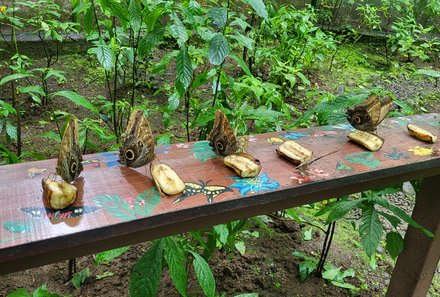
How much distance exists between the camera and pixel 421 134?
152 cm

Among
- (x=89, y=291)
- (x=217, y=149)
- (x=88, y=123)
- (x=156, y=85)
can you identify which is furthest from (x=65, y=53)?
(x=217, y=149)

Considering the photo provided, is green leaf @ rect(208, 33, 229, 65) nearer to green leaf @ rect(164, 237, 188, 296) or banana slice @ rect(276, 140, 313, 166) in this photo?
banana slice @ rect(276, 140, 313, 166)

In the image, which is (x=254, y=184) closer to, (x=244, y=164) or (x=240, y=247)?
(x=244, y=164)

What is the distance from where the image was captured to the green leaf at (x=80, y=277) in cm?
192

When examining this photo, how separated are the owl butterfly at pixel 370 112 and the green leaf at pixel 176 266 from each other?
727 millimetres

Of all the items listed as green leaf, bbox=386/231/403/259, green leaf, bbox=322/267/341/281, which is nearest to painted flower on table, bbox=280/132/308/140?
green leaf, bbox=386/231/403/259

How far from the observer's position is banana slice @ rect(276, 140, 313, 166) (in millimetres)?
1232

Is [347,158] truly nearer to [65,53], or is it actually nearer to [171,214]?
[171,214]

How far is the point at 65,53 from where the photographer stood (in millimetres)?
3945

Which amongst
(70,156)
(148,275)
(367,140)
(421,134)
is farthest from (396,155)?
(70,156)

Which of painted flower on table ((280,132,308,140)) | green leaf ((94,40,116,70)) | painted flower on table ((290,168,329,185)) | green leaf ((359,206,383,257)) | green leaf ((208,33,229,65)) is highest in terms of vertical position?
green leaf ((208,33,229,65))

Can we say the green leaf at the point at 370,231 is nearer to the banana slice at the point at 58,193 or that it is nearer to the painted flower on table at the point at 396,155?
the painted flower on table at the point at 396,155

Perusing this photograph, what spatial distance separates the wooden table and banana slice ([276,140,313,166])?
0.08ft

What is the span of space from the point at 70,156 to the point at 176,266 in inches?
21.6
